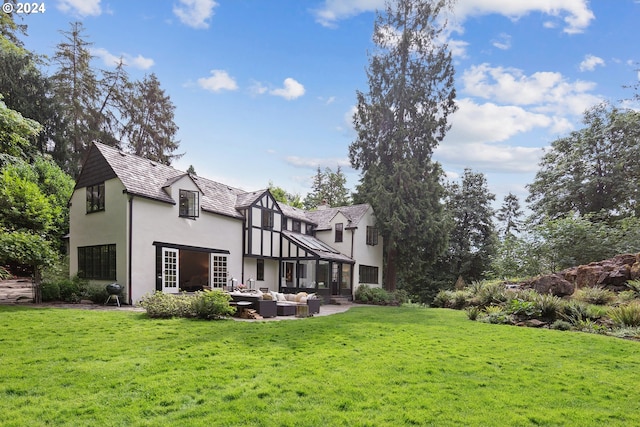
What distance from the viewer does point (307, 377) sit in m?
5.23

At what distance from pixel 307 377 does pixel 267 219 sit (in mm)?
15931

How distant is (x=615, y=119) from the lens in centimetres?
2381

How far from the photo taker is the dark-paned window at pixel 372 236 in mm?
24920

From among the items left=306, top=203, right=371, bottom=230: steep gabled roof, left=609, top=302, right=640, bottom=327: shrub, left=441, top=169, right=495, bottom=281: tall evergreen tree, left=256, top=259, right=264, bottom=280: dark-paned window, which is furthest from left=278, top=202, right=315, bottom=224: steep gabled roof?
left=609, top=302, right=640, bottom=327: shrub

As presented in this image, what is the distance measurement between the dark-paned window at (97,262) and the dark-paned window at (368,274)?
1487cm

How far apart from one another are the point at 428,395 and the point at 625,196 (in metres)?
27.4

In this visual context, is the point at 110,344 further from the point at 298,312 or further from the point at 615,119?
the point at 615,119

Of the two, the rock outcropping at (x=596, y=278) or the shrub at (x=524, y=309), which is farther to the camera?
the rock outcropping at (x=596, y=278)

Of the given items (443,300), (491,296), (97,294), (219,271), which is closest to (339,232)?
(443,300)

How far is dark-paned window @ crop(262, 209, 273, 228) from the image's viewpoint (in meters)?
20.5

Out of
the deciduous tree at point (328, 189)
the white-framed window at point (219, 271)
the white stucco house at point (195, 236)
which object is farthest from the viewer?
the deciduous tree at point (328, 189)

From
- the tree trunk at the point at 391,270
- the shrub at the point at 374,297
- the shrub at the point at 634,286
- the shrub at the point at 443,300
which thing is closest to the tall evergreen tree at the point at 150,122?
the tree trunk at the point at 391,270

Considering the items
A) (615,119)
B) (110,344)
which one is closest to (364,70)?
(615,119)

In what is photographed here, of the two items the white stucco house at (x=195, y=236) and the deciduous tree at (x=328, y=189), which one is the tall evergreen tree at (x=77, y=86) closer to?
the white stucco house at (x=195, y=236)
